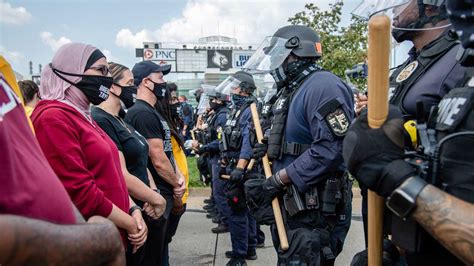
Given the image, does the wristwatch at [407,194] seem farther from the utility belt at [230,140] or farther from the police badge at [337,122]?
the utility belt at [230,140]

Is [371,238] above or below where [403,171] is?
below

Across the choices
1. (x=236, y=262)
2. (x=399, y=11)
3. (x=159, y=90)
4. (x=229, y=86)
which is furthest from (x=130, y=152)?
(x=229, y=86)

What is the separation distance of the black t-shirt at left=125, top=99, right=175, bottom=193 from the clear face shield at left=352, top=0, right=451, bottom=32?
2.06 m

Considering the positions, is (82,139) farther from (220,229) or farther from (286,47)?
(220,229)

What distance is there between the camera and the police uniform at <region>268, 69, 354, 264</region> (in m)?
2.71

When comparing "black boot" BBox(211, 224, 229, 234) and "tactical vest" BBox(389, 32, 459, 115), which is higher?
"tactical vest" BBox(389, 32, 459, 115)

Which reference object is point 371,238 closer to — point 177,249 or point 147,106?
point 147,106

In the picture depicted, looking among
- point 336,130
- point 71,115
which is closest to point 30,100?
point 71,115

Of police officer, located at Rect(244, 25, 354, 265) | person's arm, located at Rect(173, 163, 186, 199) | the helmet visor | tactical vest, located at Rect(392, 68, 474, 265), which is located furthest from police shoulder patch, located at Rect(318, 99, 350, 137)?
the helmet visor

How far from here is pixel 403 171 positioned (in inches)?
50.0

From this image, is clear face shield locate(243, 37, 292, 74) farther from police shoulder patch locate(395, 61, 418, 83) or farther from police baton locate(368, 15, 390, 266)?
police baton locate(368, 15, 390, 266)

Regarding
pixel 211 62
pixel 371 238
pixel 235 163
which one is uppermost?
pixel 211 62

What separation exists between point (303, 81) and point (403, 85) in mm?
1074

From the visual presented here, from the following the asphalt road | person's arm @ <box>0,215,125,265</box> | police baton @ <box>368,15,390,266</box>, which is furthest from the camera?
the asphalt road
